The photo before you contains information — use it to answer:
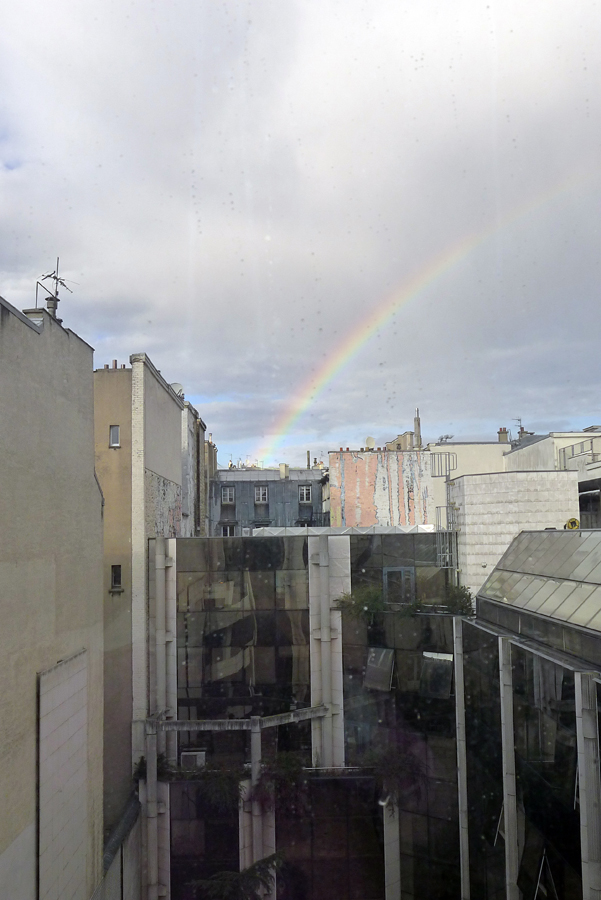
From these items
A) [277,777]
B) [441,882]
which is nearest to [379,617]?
[277,777]

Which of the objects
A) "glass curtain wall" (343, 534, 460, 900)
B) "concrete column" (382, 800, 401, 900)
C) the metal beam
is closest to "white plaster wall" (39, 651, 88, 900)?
the metal beam

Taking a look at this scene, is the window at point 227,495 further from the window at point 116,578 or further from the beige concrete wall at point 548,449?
the window at point 116,578

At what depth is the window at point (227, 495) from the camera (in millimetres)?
48531

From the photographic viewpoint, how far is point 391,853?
2011cm

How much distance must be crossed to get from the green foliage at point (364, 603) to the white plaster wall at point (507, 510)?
299 cm

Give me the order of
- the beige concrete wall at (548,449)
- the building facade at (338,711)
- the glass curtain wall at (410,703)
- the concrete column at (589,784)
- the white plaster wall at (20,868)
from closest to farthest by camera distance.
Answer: the concrete column at (589,784), the white plaster wall at (20,868), the building facade at (338,711), the glass curtain wall at (410,703), the beige concrete wall at (548,449)

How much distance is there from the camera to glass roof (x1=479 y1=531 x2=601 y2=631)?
1249cm

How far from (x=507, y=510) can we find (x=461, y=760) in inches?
308

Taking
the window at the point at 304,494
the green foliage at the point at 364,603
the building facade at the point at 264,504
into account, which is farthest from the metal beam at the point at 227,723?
the window at the point at 304,494

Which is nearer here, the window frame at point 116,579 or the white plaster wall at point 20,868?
the white plaster wall at point 20,868

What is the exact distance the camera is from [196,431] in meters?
36.5

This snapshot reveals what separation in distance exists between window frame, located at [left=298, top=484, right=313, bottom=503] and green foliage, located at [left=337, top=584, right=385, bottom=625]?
27157 mm

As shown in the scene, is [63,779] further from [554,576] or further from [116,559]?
[554,576]

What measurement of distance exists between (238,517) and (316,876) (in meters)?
29.9
